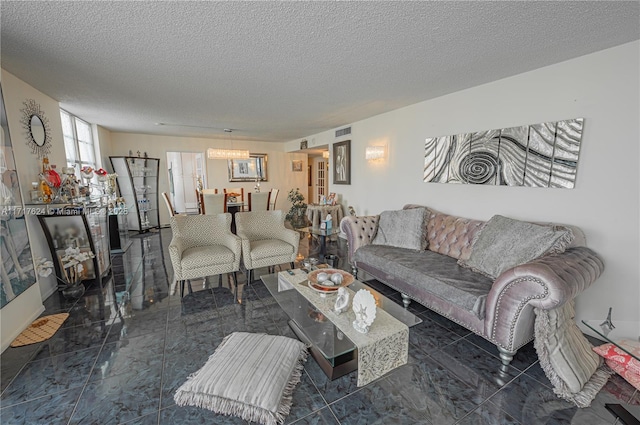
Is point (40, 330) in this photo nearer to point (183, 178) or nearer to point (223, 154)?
point (223, 154)

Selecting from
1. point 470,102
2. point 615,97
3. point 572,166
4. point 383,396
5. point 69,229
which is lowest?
point 383,396

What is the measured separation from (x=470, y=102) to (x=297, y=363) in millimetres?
→ 3142

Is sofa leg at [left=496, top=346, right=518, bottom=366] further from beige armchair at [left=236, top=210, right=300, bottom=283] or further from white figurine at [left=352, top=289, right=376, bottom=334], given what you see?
beige armchair at [left=236, top=210, right=300, bottom=283]

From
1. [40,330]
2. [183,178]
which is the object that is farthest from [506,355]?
[183,178]

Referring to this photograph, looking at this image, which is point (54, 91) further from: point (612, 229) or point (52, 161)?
→ point (612, 229)

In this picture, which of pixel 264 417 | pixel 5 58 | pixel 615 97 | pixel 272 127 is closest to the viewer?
pixel 264 417

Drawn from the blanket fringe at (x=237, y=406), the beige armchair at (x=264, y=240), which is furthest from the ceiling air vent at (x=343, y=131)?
the blanket fringe at (x=237, y=406)

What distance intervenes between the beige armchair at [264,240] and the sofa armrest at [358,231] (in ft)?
2.22

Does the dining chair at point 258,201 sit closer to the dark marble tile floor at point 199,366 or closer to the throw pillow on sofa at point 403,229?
the throw pillow on sofa at point 403,229

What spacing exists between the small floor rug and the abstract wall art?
4.13 metres

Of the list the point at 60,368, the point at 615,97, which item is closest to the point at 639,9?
the point at 615,97

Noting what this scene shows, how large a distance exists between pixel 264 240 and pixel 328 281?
1651mm

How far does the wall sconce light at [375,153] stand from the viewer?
4133 millimetres

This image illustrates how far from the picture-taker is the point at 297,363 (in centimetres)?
178
